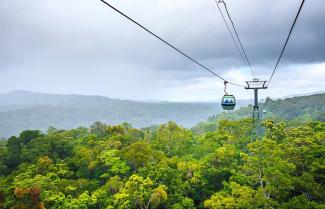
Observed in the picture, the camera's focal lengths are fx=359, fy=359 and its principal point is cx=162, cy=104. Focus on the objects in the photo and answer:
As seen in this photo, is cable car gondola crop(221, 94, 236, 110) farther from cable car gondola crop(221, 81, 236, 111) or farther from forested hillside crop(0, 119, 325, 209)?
forested hillside crop(0, 119, 325, 209)

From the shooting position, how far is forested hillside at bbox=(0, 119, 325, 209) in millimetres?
25781

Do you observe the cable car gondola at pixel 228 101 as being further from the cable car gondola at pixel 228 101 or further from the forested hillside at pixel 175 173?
the forested hillside at pixel 175 173

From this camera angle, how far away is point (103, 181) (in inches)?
1492

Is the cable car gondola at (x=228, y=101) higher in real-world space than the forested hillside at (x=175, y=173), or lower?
higher

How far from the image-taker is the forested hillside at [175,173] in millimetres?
25781

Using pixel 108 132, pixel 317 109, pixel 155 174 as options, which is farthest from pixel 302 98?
pixel 155 174

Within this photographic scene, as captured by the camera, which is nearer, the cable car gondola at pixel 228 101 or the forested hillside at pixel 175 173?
the cable car gondola at pixel 228 101

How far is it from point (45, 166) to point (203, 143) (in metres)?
17.8

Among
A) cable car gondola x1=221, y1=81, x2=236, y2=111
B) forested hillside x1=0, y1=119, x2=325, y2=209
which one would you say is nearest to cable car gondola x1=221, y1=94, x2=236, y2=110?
cable car gondola x1=221, y1=81, x2=236, y2=111

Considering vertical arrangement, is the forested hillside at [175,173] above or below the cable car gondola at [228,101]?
below

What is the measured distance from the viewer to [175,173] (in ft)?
104

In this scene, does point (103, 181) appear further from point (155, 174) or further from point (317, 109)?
point (317, 109)

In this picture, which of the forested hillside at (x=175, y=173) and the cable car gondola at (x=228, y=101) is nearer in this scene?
the cable car gondola at (x=228, y=101)

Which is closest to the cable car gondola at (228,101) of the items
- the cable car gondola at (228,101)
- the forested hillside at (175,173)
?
the cable car gondola at (228,101)
